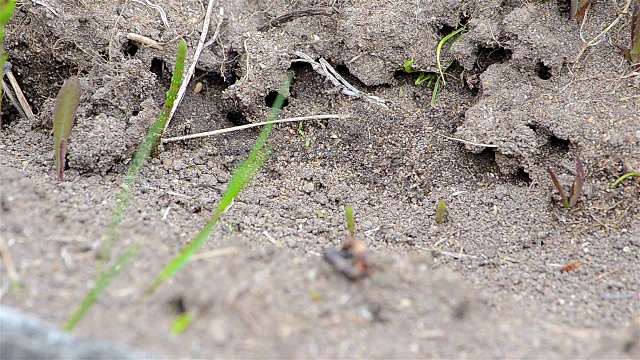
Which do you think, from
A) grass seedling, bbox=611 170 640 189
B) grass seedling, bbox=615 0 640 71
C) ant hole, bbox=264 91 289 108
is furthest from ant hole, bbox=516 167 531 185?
ant hole, bbox=264 91 289 108

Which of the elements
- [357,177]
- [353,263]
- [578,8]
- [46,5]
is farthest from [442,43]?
[46,5]

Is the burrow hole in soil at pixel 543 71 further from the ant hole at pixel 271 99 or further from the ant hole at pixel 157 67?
the ant hole at pixel 157 67

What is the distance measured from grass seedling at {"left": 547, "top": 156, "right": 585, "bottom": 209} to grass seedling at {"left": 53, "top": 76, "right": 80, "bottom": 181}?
1414 mm

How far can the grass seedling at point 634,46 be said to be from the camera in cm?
191

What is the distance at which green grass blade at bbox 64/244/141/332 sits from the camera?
3.70ft

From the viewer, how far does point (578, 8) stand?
2.04 m

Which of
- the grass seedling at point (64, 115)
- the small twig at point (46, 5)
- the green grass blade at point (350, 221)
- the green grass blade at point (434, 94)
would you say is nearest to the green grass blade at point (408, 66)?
the green grass blade at point (434, 94)

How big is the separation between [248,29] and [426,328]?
140 centimetres

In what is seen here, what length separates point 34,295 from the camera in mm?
1197

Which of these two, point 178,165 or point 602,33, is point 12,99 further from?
point 602,33

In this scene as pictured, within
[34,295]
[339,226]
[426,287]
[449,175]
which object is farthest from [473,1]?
[34,295]

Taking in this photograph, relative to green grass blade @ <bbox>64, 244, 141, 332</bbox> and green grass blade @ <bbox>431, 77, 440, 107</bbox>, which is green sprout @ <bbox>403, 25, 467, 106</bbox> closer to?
green grass blade @ <bbox>431, 77, 440, 107</bbox>

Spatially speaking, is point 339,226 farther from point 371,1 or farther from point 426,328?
point 371,1

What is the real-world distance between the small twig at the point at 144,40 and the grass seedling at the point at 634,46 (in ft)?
5.16
